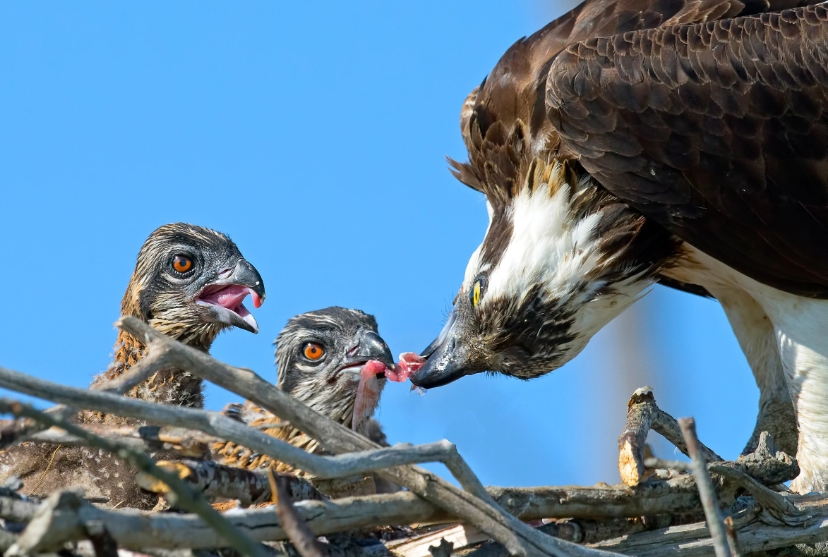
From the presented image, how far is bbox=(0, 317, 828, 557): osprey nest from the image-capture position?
9.65 ft

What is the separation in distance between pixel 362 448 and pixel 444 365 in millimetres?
2044

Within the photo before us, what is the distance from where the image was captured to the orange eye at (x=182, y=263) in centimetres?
627

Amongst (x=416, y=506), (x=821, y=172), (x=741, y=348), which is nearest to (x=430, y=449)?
(x=416, y=506)

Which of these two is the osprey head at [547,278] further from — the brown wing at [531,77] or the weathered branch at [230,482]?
the weathered branch at [230,482]

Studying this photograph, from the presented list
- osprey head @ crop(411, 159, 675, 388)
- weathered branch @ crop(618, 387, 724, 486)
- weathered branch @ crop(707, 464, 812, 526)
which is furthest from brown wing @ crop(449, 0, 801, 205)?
weathered branch @ crop(707, 464, 812, 526)

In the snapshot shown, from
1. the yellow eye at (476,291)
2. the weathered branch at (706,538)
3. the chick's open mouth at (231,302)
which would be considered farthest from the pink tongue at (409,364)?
the weathered branch at (706,538)

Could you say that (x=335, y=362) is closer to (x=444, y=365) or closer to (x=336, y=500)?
(x=444, y=365)

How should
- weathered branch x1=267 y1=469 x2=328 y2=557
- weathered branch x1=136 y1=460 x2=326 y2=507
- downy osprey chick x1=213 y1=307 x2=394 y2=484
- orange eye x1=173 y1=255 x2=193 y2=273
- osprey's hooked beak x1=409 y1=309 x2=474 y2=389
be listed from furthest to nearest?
orange eye x1=173 y1=255 x2=193 y2=273
downy osprey chick x1=213 y1=307 x2=394 y2=484
osprey's hooked beak x1=409 y1=309 x2=474 y2=389
weathered branch x1=136 y1=460 x2=326 y2=507
weathered branch x1=267 y1=469 x2=328 y2=557

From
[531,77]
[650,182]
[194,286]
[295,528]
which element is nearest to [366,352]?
[194,286]

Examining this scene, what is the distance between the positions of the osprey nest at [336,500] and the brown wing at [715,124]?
0.93 meters

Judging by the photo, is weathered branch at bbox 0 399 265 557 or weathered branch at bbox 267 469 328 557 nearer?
weathered branch at bbox 0 399 265 557

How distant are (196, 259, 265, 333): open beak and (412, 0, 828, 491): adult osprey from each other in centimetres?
115

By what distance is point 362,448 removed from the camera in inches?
138

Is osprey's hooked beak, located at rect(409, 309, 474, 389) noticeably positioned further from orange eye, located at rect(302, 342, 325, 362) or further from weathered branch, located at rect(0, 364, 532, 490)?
weathered branch, located at rect(0, 364, 532, 490)
